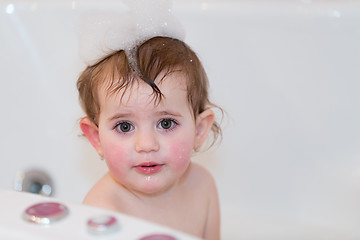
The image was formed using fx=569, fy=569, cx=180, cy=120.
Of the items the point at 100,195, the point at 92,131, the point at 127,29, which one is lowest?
the point at 100,195

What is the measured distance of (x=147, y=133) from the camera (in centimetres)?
91

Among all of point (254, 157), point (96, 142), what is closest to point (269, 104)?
point (254, 157)

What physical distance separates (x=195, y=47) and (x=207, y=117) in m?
0.41

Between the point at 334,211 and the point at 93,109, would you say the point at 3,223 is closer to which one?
the point at 93,109

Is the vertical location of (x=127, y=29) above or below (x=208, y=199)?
above

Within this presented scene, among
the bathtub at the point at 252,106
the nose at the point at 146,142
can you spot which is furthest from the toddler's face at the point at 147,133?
the bathtub at the point at 252,106

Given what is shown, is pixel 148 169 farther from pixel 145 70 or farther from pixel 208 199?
pixel 208 199

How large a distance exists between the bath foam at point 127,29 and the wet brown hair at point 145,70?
0.02 meters

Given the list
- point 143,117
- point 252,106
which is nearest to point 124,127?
point 143,117

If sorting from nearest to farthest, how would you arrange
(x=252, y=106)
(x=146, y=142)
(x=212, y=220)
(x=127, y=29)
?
(x=146, y=142)
(x=127, y=29)
(x=212, y=220)
(x=252, y=106)

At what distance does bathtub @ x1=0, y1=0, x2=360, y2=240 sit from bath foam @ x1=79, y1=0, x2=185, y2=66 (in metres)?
0.36

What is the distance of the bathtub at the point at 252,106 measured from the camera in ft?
4.41

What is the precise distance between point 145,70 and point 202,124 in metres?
0.19

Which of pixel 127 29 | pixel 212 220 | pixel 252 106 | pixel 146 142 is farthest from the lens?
pixel 252 106
